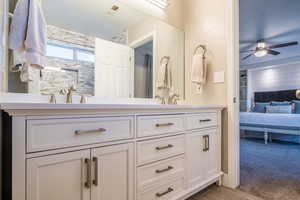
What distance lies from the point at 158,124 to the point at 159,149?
7.2 inches

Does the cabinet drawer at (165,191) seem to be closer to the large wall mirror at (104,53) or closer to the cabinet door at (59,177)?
the cabinet door at (59,177)

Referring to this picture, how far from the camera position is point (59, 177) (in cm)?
88

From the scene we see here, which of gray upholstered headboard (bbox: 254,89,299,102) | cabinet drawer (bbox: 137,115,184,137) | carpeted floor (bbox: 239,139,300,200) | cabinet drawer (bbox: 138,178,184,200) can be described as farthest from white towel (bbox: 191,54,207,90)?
gray upholstered headboard (bbox: 254,89,299,102)

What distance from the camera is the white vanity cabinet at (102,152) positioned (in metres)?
0.80

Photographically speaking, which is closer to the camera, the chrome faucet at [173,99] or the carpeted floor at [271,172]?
the carpeted floor at [271,172]

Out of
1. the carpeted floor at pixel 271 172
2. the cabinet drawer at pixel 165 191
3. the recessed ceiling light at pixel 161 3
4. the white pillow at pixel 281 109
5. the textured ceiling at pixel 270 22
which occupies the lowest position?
the carpeted floor at pixel 271 172

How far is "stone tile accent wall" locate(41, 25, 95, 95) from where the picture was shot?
1.41m

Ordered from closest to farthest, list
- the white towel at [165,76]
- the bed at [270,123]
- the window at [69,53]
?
the window at [69,53]
the white towel at [165,76]
the bed at [270,123]

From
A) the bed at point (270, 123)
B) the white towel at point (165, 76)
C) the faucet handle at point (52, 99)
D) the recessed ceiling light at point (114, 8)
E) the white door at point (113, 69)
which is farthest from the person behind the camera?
the bed at point (270, 123)

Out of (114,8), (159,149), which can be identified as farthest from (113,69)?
(159,149)

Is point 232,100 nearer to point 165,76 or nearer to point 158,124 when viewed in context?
point 165,76

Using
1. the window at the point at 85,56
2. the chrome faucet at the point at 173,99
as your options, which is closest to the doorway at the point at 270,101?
the chrome faucet at the point at 173,99

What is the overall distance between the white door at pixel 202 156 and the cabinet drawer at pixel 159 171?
0.13 meters

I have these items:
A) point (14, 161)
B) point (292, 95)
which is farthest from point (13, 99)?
point (292, 95)
